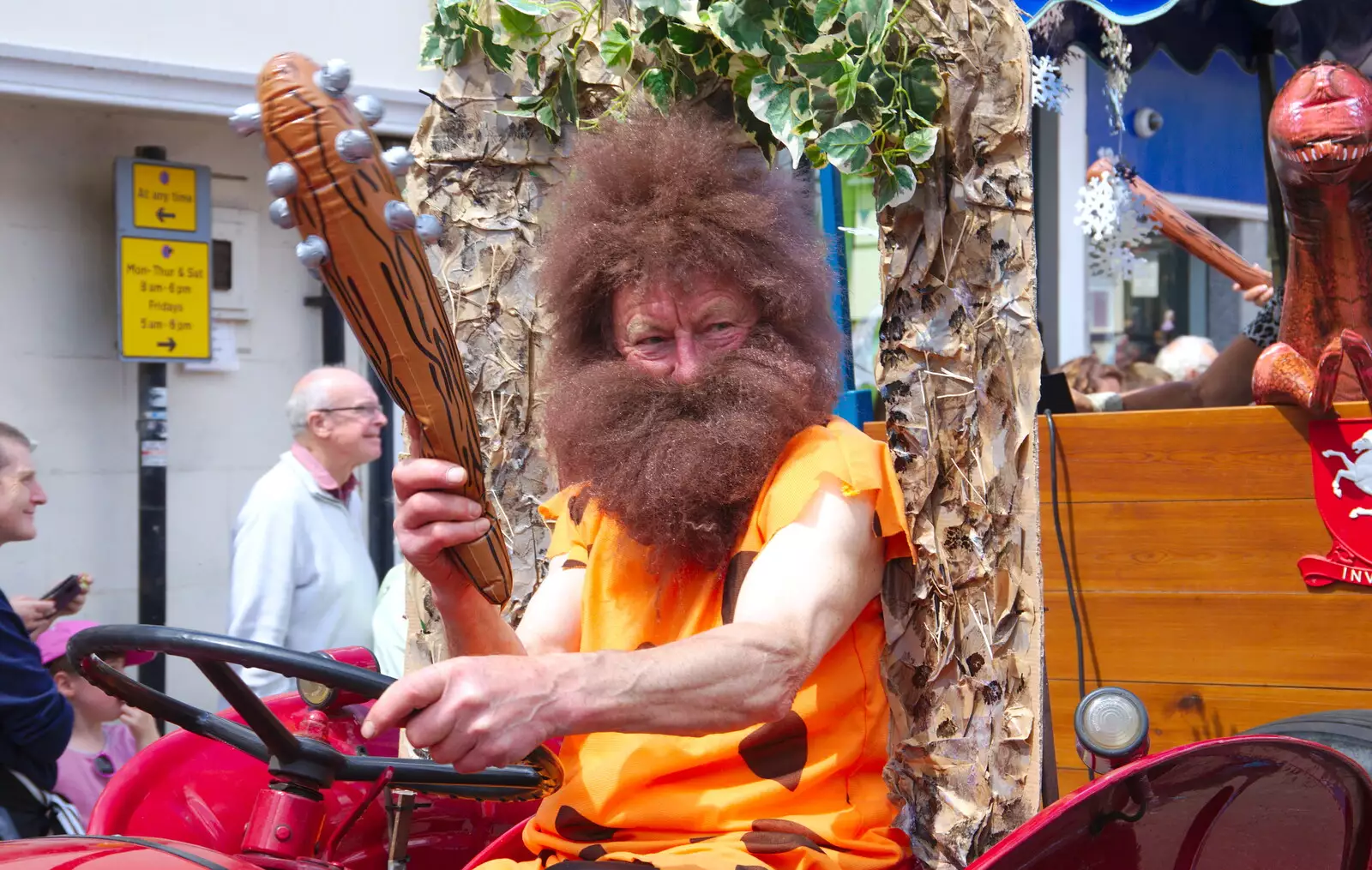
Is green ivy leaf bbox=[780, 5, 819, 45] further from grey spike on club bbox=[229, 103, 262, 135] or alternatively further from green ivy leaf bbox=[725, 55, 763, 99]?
grey spike on club bbox=[229, 103, 262, 135]

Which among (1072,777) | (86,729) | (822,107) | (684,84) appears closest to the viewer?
(822,107)

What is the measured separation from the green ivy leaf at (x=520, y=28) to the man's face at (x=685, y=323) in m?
0.76

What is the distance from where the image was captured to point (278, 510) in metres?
4.16

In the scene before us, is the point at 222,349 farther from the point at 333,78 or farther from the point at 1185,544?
the point at 333,78

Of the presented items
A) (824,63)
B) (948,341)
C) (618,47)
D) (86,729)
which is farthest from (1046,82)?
(86,729)

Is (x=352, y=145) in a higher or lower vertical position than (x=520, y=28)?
lower

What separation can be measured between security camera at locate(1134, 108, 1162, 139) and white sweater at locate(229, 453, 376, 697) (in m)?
3.92

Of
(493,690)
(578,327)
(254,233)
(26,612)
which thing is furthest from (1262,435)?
(254,233)

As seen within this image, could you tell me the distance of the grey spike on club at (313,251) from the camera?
4.09ft

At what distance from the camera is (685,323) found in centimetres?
213

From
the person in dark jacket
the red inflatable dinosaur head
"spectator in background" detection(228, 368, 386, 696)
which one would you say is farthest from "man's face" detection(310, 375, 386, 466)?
the red inflatable dinosaur head

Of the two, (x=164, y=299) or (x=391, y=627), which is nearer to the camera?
(x=391, y=627)

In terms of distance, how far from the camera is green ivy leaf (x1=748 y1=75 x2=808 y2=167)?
222cm

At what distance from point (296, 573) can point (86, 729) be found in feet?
2.47
